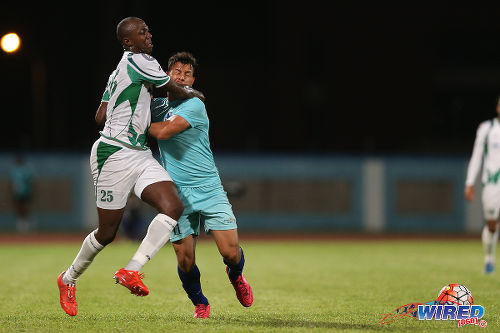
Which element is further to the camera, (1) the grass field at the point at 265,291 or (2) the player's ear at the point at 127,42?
(1) the grass field at the point at 265,291

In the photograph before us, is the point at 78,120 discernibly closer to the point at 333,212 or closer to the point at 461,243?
the point at 333,212

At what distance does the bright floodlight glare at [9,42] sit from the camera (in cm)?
805

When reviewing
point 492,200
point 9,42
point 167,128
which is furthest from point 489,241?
point 9,42

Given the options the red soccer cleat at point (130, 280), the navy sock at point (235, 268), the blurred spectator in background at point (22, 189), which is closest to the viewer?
the red soccer cleat at point (130, 280)

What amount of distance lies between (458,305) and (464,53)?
88.5 ft

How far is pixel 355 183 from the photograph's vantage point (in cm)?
2459

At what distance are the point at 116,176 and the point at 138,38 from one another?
113 cm

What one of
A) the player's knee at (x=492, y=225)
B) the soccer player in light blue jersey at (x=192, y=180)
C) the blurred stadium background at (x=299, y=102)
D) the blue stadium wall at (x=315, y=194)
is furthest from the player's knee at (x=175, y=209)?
→ the blue stadium wall at (x=315, y=194)

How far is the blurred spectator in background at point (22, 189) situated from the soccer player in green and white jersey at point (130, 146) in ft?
54.5

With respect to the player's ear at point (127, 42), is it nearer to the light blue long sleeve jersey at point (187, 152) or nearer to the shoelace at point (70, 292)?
the light blue long sleeve jersey at point (187, 152)

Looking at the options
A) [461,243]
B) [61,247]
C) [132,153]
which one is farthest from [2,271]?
[461,243]

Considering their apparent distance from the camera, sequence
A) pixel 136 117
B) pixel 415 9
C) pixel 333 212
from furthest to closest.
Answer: pixel 415 9 < pixel 333 212 < pixel 136 117

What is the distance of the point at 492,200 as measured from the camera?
1134 cm

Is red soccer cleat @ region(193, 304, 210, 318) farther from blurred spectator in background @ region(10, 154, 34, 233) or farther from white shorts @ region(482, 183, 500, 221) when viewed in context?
blurred spectator in background @ region(10, 154, 34, 233)
